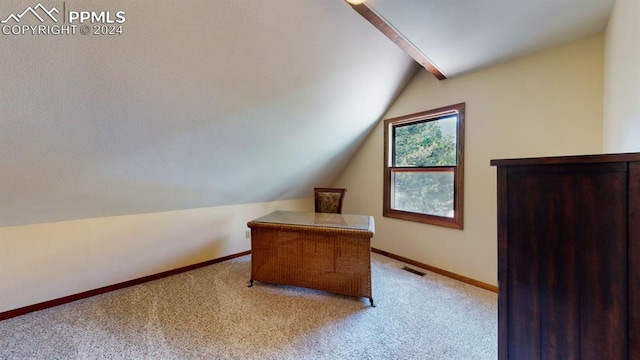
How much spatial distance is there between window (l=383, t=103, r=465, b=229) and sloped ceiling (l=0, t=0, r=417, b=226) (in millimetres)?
710

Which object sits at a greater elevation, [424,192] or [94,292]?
[424,192]

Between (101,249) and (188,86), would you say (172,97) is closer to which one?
(188,86)

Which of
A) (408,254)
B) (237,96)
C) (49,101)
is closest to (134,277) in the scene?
(49,101)

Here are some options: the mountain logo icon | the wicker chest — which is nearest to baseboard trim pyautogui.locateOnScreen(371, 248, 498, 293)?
the wicker chest

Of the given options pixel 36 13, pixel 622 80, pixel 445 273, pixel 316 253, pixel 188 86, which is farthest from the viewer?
pixel 445 273

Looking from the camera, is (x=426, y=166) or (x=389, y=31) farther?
(x=426, y=166)

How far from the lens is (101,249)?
2.60 metres

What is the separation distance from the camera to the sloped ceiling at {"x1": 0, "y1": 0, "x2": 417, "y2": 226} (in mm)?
1460

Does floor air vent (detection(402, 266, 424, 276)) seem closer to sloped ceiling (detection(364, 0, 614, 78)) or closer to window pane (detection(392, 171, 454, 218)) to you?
window pane (detection(392, 171, 454, 218))

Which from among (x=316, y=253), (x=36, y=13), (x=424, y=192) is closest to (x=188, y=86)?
(x=36, y=13)

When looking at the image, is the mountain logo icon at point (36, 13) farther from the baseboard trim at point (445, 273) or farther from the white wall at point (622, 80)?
the baseboard trim at point (445, 273)

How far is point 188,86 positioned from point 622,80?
2822 mm

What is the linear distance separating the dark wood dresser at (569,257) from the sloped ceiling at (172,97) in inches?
70.7

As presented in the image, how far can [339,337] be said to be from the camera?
1.91 metres
